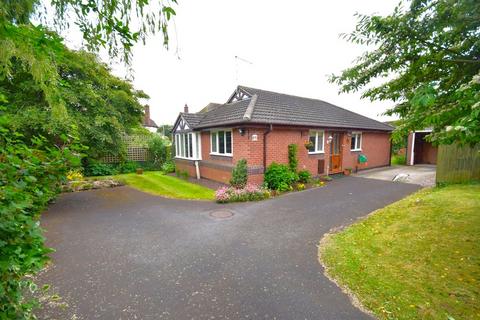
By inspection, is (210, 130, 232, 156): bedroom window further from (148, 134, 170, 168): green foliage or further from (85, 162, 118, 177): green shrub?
(85, 162, 118, 177): green shrub

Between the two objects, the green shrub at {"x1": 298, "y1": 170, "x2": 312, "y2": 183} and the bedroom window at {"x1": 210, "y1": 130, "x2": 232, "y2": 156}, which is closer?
the green shrub at {"x1": 298, "y1": 170, "x2": 312, "y2": 183}

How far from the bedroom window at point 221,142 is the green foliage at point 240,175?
1.62 m

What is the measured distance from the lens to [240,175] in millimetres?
9570

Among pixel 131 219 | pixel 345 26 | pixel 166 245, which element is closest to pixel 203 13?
pixel 345 26

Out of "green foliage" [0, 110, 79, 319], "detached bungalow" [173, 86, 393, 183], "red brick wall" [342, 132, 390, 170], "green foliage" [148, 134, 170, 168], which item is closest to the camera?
"green foliage" [0, 110, 79, 319]

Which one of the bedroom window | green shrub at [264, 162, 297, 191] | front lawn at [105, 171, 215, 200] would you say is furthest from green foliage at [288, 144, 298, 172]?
front lawn at [105, 171, 215, 200]

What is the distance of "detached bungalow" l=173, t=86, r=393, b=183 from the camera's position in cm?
1024

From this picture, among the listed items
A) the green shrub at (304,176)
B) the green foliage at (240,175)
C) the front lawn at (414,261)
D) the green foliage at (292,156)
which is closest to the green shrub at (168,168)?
the green foliage at (240,175)

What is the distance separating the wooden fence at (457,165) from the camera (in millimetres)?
9141

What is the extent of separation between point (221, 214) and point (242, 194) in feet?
5.55

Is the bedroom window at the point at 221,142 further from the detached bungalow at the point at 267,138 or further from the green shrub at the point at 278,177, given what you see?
the green shrub at the point at 278,177

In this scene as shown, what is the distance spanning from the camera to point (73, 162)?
6.32ft

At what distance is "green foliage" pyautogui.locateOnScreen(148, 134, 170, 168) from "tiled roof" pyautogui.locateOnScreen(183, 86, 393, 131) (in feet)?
18.1

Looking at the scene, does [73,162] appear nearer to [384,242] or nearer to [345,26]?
[345,26]
